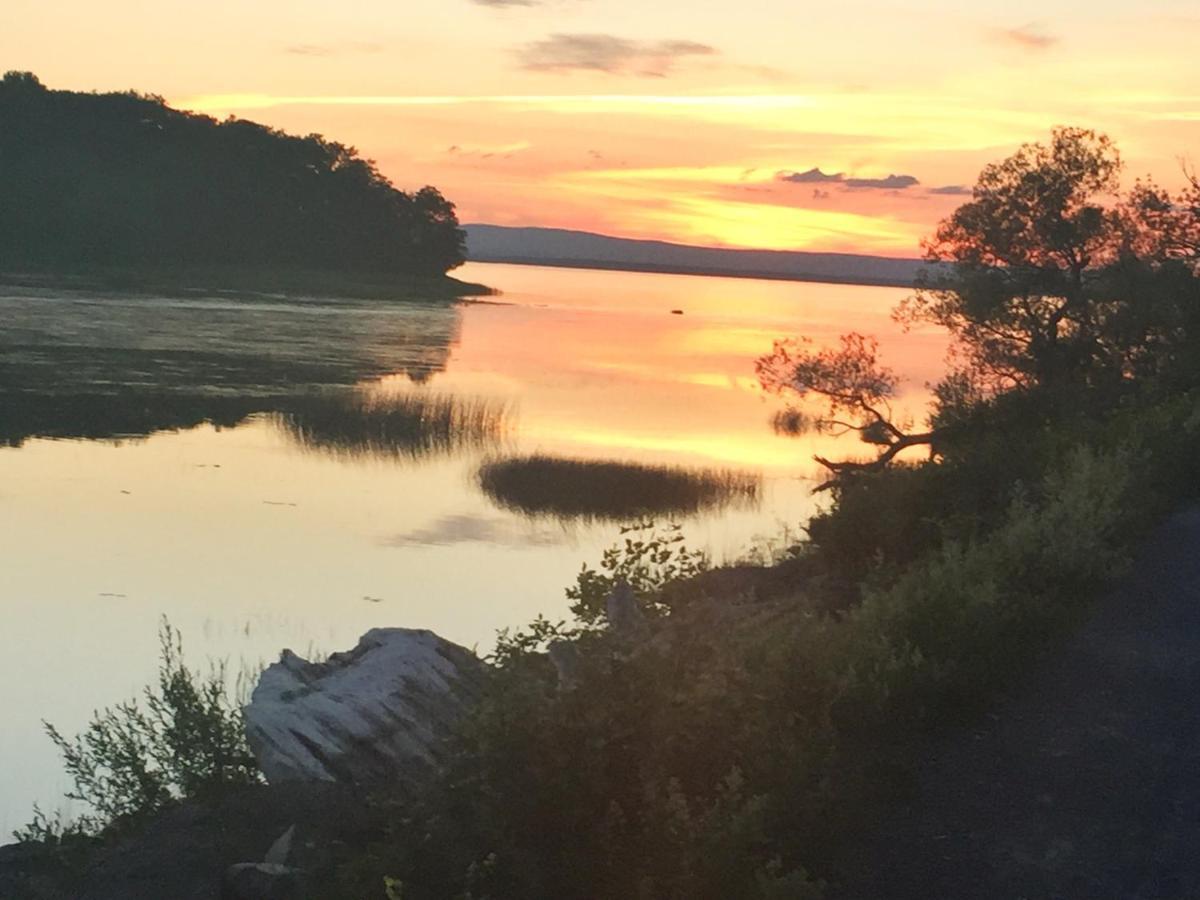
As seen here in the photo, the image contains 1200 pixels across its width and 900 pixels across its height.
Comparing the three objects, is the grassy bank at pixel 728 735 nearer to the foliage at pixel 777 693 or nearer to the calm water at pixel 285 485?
the foliage at pixel 777 693

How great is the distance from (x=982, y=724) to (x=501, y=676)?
9.71 feet

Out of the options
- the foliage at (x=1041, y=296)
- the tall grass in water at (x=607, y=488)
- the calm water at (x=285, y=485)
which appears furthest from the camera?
the foliage at (x=1041, y=296)

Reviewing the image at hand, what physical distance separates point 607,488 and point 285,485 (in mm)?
6585

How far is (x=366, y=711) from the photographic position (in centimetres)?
1068

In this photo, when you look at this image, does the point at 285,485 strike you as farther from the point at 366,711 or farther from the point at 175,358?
the point at 175,358

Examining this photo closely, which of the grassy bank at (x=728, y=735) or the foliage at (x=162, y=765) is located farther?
the foliage at (x=162, y=765)

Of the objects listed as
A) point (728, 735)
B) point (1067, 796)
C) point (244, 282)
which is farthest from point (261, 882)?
point (244, 282)

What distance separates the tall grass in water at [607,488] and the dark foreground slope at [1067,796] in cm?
1724

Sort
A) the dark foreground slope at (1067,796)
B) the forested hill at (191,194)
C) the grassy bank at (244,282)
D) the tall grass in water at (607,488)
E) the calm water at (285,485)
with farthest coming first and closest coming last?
the forested hill at (191,194) < the grassy bank at (244,282) < the tall grass in water at (607,488) < the calm water at (285,485) < the dark foreground slope at (1067,796)

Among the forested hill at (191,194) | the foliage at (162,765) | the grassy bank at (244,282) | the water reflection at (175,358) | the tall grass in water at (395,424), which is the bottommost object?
the foliage at (162,765)

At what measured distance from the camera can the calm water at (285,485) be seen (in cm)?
1691

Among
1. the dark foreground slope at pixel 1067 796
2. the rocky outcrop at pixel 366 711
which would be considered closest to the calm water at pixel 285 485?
the rocky outcrop at pixel 366 711

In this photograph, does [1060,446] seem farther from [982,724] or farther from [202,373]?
[202,373]

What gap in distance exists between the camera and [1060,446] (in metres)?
18.3
